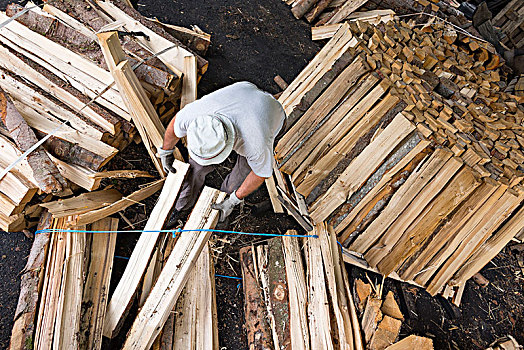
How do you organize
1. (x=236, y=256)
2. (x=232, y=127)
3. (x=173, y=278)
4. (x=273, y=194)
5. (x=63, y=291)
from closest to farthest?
1. (x=232, y=127)
2. (x=63, y=291)
3. (x=173, y=278)
4. (x=236, y=256)
5. (x=273, y=194)

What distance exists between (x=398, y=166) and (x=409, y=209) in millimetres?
423

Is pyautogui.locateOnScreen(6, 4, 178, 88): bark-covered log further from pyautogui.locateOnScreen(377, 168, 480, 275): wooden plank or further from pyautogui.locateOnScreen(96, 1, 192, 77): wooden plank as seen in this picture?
pyautogui.locateOnScreen(377, 168, 480, 275): wooden plank

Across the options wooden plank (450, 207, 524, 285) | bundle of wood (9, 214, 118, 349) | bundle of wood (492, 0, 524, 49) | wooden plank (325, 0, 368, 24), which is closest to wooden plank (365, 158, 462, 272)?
wooden plank (450, 207, 524, 285)

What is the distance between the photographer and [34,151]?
318 centimetres

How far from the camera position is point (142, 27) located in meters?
4.11

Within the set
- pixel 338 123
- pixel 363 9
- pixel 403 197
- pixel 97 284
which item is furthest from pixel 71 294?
pixel 363 9

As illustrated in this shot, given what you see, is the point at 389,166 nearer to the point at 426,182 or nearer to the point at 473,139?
the point at 426,182

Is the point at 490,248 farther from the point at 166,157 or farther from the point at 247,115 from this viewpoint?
the point at 166,157

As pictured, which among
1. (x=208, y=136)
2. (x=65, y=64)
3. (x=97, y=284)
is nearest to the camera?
(x=208, y=136)

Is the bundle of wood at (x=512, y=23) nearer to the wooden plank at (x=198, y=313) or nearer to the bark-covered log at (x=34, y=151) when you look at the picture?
the wooden plank at (x=198, y=313)

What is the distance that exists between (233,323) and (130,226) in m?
1.41

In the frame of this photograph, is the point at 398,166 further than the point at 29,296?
Yes

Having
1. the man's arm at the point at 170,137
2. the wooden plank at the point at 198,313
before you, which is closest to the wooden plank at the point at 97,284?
the wooden plank at the point at 198,313

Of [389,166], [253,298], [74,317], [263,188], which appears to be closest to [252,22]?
[263,188]
